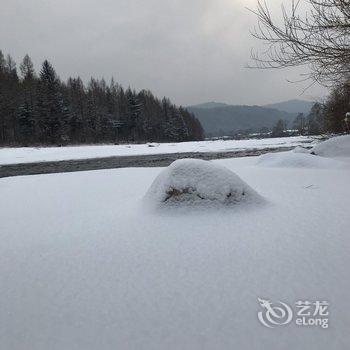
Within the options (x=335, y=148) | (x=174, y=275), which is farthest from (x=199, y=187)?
(x=335, y=148)

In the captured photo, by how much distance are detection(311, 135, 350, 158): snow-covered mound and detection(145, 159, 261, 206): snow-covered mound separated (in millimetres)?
7630

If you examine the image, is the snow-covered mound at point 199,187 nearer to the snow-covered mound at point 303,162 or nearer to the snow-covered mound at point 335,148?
the snow-covered mound at point 303,162

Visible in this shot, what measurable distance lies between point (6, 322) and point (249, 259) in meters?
2.05

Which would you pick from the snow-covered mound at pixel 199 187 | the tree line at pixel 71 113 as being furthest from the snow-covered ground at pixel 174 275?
the tree line at pixel 71 113

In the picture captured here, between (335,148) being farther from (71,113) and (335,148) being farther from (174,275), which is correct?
(71,113)

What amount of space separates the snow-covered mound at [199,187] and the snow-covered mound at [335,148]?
763 cm

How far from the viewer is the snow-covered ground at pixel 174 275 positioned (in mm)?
2383

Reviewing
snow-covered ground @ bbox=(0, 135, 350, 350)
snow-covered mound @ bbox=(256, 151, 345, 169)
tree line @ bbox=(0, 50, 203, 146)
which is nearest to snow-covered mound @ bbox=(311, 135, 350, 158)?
snow-covered mound @ bbox=(256, 151, 345, 169)

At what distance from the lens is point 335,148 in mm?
11297

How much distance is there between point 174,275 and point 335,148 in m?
9.95

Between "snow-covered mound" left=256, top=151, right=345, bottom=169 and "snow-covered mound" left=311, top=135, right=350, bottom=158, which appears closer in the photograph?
"snow-covered mound" left=256, top=151, right=345, bottom=169

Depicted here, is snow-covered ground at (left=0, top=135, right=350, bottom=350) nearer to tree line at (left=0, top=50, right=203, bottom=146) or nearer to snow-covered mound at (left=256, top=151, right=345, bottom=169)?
snow-covered mound at (left=256, top=151, right=345, bottom=169)

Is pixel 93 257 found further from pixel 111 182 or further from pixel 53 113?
pixel 53 113

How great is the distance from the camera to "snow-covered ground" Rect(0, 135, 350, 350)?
2383 millimetres
